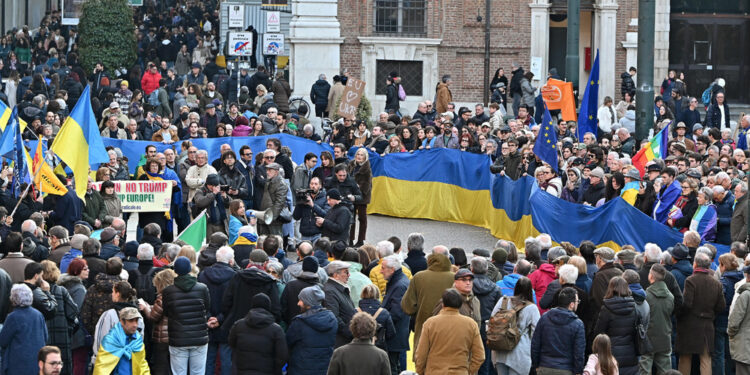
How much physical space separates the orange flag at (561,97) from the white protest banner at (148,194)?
8726 millimetres

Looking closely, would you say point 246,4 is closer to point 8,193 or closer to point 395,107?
point 395,107

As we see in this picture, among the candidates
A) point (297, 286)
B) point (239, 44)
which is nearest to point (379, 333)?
point (297, 286)

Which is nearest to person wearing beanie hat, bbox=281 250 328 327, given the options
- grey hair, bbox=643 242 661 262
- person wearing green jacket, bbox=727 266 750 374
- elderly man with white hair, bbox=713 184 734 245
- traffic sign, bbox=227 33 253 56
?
grey hair, bbox=643 242 661 262

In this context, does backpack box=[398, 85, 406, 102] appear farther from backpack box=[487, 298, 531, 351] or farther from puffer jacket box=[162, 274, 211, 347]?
backpack box=[487, 298, 531, 351]

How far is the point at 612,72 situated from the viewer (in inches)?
1416

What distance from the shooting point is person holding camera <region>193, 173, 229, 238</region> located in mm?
18562

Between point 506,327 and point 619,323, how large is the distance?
3.48 ft

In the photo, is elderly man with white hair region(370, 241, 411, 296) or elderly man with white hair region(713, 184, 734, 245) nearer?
elderly man with white hair region(370, 241, 411, 296)

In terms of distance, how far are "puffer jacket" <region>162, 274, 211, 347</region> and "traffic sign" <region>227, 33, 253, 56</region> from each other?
1845cm

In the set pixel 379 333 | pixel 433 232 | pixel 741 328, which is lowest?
pixel 433 232

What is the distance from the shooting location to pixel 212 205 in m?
18.6

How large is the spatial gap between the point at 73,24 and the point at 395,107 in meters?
14.2

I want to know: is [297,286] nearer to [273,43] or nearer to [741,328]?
[741,328]

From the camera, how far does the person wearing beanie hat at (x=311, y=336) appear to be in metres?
12.6
